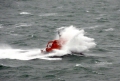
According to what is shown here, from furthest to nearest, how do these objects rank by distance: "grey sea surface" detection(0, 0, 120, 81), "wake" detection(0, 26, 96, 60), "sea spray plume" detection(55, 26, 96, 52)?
"sea spray plume" detection(55, 26, 96, 52)
"wake" detection(0, 26, 96, 60)
"grey sea surface" detection(0, 0, 120, 81)

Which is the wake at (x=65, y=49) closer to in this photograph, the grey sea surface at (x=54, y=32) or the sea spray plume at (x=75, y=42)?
the sea spray plume at (x=75, y=42)

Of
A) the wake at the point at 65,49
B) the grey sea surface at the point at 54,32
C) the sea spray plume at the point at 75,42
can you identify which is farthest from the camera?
the sea spray plume at the point at 75,42

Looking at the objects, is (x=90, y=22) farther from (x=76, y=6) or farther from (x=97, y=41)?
(x=76, y=6)

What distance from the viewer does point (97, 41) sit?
225 ft

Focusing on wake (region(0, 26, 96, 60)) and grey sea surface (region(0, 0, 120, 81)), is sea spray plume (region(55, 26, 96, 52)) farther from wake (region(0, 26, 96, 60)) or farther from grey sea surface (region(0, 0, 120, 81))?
grey sea surface (region(0, 0, 120, 81))

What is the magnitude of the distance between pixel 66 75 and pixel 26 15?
168 ft

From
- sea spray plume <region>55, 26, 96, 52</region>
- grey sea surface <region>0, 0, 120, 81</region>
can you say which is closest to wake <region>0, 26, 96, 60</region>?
sea spray plume <region>55, 26, 96, 52</region>

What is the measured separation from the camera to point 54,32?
7638 cm

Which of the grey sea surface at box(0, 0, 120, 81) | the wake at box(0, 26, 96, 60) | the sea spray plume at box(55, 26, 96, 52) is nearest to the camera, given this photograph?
the grey sea surface at box(0, 0, 120, 81)

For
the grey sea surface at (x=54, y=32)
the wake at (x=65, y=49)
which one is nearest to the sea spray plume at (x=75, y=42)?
the wake at (x=65, y=49)

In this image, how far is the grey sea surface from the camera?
49.4 metres

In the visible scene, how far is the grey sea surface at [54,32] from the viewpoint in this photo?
49.4 meters

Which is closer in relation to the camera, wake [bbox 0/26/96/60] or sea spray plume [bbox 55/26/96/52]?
wake [bbox 0/26/96/60]

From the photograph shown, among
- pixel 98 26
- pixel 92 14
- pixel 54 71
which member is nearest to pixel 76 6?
pixel 92 14
